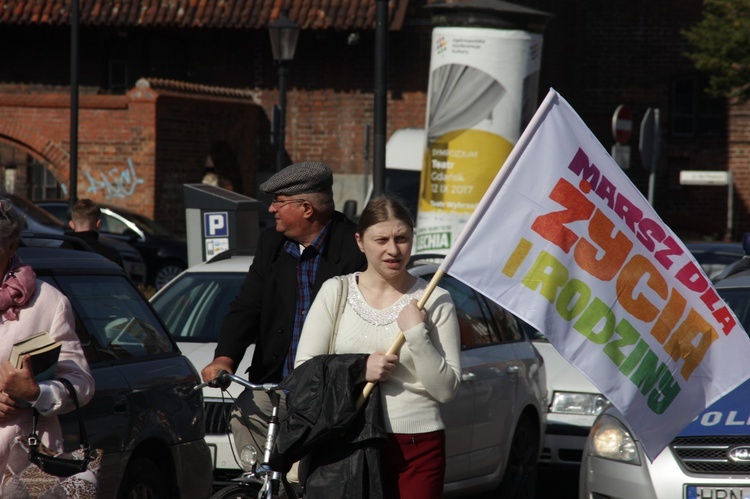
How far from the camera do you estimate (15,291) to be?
451 cm

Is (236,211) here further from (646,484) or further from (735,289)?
(646,484)

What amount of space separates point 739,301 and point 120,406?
14.0 feet

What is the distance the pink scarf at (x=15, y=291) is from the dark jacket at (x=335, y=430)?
38.4 inches

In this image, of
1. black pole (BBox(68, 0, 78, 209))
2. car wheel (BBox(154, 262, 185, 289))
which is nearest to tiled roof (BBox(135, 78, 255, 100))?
car wheel (BBox(154, 262, 185, 289))

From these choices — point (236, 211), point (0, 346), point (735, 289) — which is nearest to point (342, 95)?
point (236, 211)

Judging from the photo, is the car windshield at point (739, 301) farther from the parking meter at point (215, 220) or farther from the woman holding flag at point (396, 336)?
the parking meter at point (215, 220)

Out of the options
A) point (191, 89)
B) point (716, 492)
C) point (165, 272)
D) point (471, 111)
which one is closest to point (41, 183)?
point (191, 89)

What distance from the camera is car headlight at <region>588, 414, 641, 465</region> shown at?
7.12 meters

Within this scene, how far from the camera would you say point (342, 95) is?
2986cm

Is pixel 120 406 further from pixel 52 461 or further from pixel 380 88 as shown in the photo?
pixel 380 88

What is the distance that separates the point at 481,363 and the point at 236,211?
16.4 feet

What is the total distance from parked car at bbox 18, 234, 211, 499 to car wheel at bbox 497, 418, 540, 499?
268cm

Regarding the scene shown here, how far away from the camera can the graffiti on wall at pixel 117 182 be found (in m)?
26.4

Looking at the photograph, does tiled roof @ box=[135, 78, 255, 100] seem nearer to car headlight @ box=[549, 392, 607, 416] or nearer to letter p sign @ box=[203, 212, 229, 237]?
letter p sign @ box=[203, 212, 229, 237]
